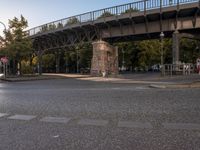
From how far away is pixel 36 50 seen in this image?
8169cm

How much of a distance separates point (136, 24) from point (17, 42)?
66.2 feet

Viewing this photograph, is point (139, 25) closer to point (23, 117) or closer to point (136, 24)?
point (136, 24)

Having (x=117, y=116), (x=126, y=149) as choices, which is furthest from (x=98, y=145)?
(x=117, y=116)

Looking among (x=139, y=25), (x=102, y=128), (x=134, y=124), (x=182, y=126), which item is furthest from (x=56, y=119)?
(x=139, y=25)

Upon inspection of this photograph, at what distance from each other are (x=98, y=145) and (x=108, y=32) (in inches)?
1945

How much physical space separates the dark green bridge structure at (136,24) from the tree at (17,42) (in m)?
5.90

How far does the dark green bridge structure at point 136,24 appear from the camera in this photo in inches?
1810

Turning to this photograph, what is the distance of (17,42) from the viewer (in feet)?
200

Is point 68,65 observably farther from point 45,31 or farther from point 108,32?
point 108,32

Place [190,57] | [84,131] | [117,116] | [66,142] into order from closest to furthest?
1. [66,142]
2. [84,131]
3. [117,116]
4. [190,57]

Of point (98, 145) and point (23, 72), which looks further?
point (23, 72)

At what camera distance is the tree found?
60.5m

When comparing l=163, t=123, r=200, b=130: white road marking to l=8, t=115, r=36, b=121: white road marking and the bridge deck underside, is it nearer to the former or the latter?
l=8, t=115, r=36, b=121: white road marking

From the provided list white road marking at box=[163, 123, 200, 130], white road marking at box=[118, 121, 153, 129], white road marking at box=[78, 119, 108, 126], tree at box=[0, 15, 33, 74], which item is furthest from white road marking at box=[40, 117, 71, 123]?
tree at box=[0, 15, 33, 74]
